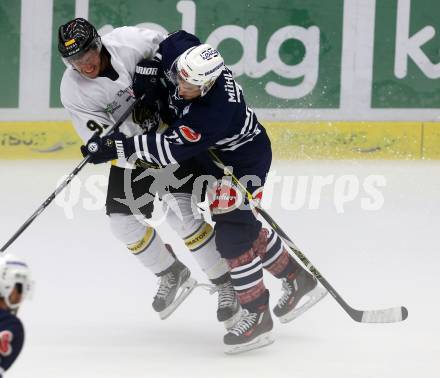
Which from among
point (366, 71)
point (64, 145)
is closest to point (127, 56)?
point (64, 145)

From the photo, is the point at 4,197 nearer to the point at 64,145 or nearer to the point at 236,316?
the point at 64,145

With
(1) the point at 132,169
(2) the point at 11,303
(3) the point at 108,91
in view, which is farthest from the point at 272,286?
(2) the point at 11,303

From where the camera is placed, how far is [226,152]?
150 inches

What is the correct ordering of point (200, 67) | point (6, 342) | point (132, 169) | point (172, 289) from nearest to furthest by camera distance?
point (6, 342) → point (200, 67) → point (132, 169) → point (172, 289)

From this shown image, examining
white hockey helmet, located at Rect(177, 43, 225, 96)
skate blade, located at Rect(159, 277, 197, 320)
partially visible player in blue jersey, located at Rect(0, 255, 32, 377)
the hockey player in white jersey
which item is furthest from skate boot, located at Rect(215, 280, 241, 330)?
partially visible player in blue jersey, located at Rect(0, 255, 32, 377)

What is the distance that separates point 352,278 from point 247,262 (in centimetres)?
90

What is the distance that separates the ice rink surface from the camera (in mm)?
3596

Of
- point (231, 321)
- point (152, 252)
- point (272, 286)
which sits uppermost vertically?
point (152, 252)

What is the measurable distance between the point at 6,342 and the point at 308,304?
5.85 ft

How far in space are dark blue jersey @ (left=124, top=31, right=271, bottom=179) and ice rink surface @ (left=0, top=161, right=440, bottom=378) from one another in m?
0.65

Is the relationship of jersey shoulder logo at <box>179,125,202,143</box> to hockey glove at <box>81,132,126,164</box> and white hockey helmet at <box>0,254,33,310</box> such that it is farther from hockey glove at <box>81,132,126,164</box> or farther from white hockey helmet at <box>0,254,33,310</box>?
white hockey helmet at <box>0,254,33,310</box>

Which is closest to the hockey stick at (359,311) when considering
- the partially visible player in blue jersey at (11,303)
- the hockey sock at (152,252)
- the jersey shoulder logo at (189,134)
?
the jersey shoulder logo at (189,134)

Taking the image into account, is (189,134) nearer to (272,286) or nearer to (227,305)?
(227,305)

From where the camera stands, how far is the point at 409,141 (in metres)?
6.57
